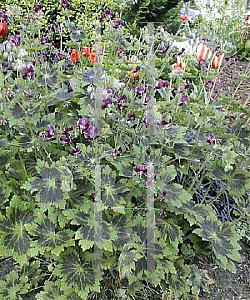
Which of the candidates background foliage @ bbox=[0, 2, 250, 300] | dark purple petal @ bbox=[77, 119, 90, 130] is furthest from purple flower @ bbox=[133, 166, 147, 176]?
dark purple petal @ bbox=[77, 119, 90, 130]

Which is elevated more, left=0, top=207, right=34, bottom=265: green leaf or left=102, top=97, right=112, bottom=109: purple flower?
left=102, top=97, right=112, bottom=109: purple flower

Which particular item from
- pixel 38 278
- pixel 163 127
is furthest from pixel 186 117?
pixel 38 278

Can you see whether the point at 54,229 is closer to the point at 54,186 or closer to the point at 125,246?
the point at 54,186

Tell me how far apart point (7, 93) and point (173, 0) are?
4.13 meters

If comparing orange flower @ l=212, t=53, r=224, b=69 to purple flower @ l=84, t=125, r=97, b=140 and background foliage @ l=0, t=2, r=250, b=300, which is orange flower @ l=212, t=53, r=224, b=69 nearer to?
background foliage @ l=0, t=2, r=250, b=300

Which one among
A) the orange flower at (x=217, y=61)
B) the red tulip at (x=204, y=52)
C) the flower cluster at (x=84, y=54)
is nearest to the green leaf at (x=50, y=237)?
the flower cluster at (x=84, y=54)

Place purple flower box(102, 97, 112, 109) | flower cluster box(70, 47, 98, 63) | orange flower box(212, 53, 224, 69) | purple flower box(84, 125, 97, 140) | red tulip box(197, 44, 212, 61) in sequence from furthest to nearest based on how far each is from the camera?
flower cluster box(70, 47, 98, 63)
red tulip box(197, 44, 212, 61)
orange flower box(212, 53, 224, 69)
purple flower box(102, 97, 112, 109)
purple flower box(84, 125, 97, 140)

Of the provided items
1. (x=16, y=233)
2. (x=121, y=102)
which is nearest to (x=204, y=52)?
(x=121, y=102)

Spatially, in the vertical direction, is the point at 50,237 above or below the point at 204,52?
below

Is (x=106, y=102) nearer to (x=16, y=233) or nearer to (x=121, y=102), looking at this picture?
(x=121, y=102)

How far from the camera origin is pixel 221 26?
20.4 feet

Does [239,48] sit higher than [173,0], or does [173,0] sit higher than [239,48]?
[173,0]

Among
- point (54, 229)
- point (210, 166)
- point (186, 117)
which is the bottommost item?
point (54, 229)

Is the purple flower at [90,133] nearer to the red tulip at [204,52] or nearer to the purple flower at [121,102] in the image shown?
the purple flower at [121,102]
